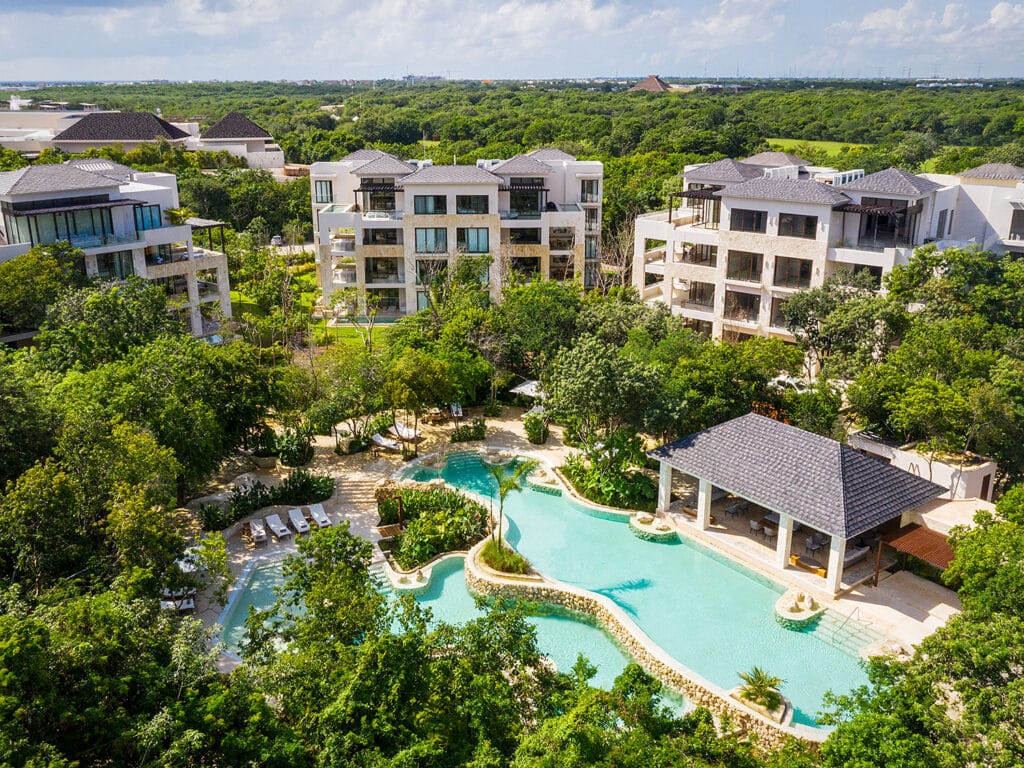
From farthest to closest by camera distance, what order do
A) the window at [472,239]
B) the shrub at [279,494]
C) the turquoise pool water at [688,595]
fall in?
1. the window at [472,239]
2. the shrub at [279,494]
3. the turquoise pool water at [688,595]

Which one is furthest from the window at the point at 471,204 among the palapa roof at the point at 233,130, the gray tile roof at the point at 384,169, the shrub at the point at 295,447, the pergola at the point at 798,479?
the palapa roof at the point at 233,130

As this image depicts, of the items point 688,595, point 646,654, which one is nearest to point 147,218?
point 688,595

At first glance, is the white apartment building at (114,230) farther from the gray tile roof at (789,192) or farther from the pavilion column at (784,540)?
the pavilion column at (784,540)

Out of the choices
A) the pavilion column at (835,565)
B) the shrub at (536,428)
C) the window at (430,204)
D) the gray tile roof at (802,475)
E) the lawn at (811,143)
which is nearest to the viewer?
the pavilion column at (835,565)

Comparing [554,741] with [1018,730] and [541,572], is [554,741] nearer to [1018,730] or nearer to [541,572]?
[1018,730]

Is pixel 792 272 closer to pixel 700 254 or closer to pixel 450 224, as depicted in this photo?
pixel 700 254

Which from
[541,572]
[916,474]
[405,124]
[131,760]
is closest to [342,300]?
[541,572]

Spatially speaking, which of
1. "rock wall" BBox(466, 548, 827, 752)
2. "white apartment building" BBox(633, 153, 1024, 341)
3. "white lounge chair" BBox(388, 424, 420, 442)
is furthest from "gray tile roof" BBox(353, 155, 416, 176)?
"rock wall" BBox(466, 548, 827, 752)
